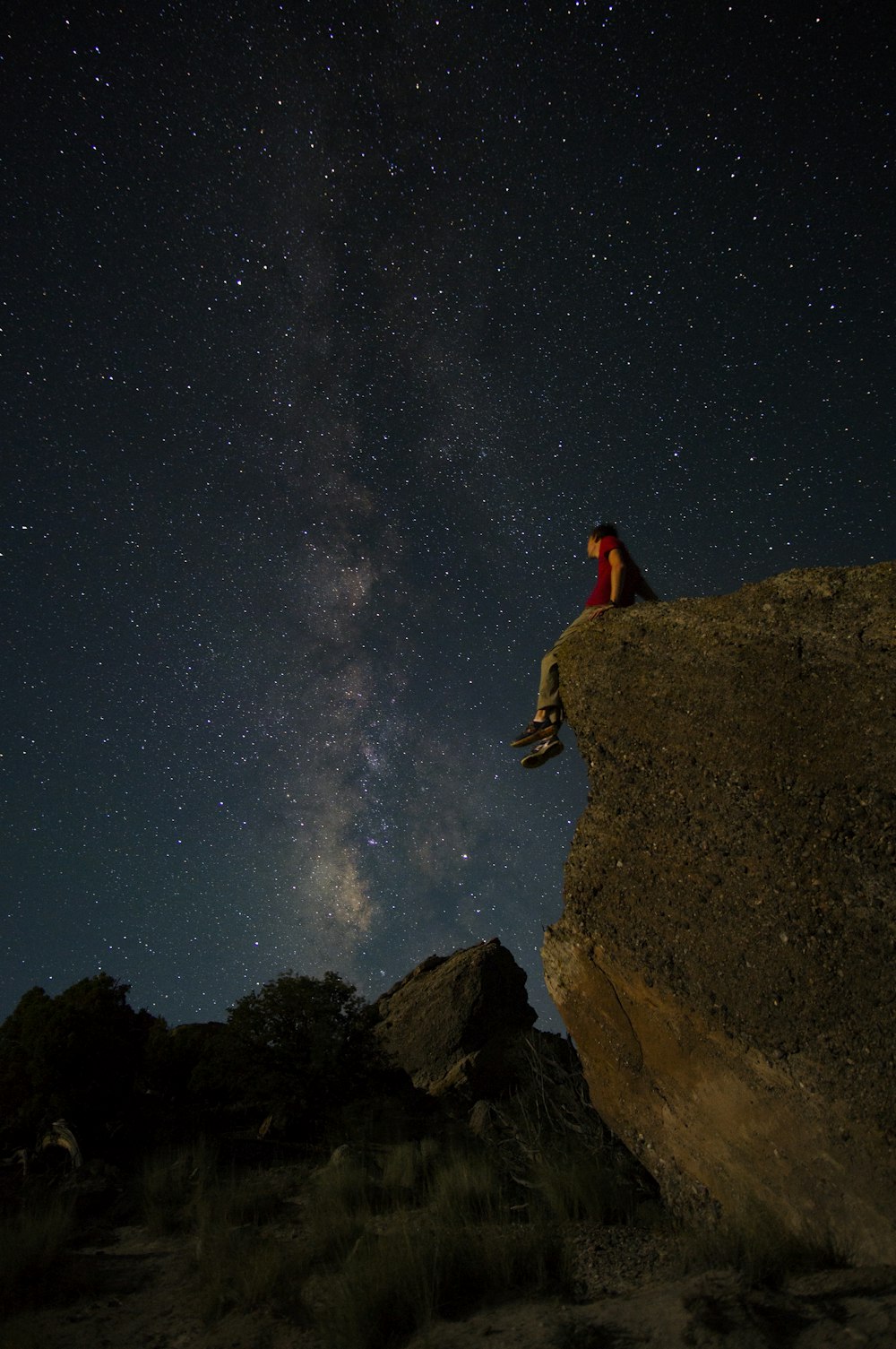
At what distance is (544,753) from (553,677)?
0.66 meters

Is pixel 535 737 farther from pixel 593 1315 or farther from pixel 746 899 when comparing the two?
pixel 593 1315

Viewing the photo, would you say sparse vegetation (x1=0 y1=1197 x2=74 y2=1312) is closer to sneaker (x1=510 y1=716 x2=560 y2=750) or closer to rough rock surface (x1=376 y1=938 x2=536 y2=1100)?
sneaker (x1=510 y1=716 x2=560 y2=750)

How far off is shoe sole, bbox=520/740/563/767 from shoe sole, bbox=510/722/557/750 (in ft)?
0.25

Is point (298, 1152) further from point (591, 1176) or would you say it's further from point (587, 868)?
point (587, 868)

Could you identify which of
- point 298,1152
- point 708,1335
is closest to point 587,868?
point 708,1335

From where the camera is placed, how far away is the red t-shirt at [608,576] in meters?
6.09

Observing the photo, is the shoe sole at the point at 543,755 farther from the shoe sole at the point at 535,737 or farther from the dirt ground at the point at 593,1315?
the dirt ground at the point at 593,1315

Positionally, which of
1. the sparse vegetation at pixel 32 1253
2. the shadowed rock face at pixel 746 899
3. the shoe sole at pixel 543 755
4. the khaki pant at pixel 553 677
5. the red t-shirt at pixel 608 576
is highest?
the red t-shirt at pixel 608 576

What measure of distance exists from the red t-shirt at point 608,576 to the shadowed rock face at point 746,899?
1.77 ft

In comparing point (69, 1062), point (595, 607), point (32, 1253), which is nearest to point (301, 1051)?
point (69, 1062)

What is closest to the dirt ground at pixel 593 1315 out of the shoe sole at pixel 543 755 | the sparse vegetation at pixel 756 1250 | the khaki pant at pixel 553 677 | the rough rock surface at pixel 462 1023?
the sparse vegetation at pixel 756 1250

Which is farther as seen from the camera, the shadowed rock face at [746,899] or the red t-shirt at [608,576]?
the red t-shirt at [608,576]

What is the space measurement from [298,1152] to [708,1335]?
7880 millimetres

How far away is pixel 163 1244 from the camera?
6.52m
